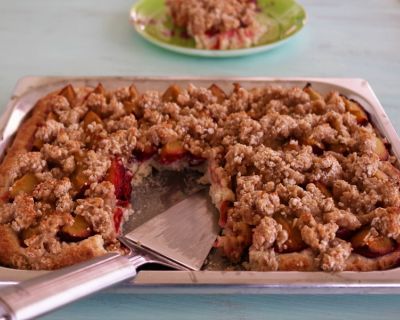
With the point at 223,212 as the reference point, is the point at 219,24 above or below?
above

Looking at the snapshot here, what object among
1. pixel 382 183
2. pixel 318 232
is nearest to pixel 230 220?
pixel 318 232

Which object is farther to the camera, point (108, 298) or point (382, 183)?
point (382, 183)

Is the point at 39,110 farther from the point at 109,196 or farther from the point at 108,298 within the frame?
the point at 108,298

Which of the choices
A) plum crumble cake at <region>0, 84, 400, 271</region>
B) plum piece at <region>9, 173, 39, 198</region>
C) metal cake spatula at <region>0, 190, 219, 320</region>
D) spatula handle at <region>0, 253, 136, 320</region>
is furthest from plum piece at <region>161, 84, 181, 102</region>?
spatula handle at <region>0, 253, 136, 320</region>

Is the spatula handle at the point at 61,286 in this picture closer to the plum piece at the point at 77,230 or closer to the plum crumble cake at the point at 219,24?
the plum piece at the point at 77,230

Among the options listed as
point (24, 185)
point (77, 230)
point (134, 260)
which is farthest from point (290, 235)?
point (24, 185)

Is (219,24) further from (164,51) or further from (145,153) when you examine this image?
(145,153)
